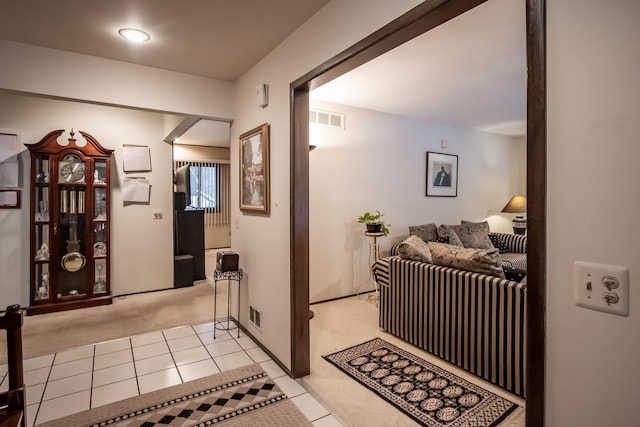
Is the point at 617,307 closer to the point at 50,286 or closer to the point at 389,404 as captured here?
the point at 389,404

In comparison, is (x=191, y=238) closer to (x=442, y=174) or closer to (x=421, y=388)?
(x=442, y=174)

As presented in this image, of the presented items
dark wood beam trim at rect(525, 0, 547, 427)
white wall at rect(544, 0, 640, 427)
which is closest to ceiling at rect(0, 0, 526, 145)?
dark wood beam trim at rect(525, 0, 547, 427)

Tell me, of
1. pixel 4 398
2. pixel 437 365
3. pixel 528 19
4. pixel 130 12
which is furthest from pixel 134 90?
pixel 437 365

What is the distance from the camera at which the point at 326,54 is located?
2023 mm

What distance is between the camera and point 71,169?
389cm

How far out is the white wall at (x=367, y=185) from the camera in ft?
13.6

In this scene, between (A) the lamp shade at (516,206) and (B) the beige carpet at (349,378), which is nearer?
(B) the beige carpet at (349,378)

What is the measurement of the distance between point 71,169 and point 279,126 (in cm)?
290

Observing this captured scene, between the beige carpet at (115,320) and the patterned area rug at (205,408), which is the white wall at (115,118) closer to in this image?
the beige carpet at (115,320)

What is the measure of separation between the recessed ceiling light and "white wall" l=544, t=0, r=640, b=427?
2.41 meters

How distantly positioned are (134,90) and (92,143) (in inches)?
59.9

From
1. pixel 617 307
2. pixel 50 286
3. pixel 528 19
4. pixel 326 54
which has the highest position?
pixel 326 54

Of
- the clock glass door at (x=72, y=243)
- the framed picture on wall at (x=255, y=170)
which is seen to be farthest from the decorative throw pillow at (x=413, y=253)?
the clock glass door at (x=72, y=243)

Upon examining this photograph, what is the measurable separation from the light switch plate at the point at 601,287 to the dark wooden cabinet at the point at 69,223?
14.9 ft
